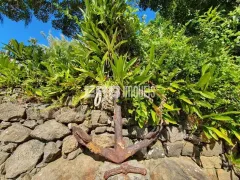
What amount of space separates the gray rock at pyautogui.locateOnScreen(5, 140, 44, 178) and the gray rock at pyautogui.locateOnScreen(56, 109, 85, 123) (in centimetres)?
45

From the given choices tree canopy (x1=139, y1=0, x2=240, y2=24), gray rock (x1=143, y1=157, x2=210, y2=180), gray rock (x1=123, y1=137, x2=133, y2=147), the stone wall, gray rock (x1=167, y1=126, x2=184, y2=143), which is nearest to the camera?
gray rock (x1=143, y1=157, x2=210, y2=180)

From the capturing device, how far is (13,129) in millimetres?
3217

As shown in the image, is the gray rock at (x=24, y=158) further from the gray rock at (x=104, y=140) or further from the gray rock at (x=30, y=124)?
the gray rock at (x=104, y=140)

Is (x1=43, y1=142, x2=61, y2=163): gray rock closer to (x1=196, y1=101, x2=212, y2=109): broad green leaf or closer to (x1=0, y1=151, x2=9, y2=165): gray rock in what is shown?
(x1=0, y1=151, x2=9, y2=165): gray rock

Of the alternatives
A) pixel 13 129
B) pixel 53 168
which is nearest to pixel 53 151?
pixel 53 168

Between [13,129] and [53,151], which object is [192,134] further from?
[13,129]

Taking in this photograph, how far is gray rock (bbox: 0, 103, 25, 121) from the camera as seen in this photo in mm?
3311

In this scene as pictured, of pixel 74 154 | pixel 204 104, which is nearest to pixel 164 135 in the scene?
pixel 204 104

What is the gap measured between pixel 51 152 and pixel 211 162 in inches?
93.0

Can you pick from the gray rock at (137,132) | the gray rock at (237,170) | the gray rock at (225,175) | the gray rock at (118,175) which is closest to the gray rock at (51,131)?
the gray rock at (118,175)

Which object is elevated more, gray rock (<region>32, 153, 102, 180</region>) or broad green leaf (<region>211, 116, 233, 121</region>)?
broad green leaf (<region>211, 116, 233, 121</region>)

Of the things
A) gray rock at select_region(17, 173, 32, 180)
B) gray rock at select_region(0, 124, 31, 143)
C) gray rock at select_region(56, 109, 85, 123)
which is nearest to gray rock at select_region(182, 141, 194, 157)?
gray rock at select_region(56, 109, 85, 123)

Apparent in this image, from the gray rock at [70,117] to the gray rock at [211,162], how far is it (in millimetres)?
1925

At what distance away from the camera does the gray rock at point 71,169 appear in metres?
2.75
